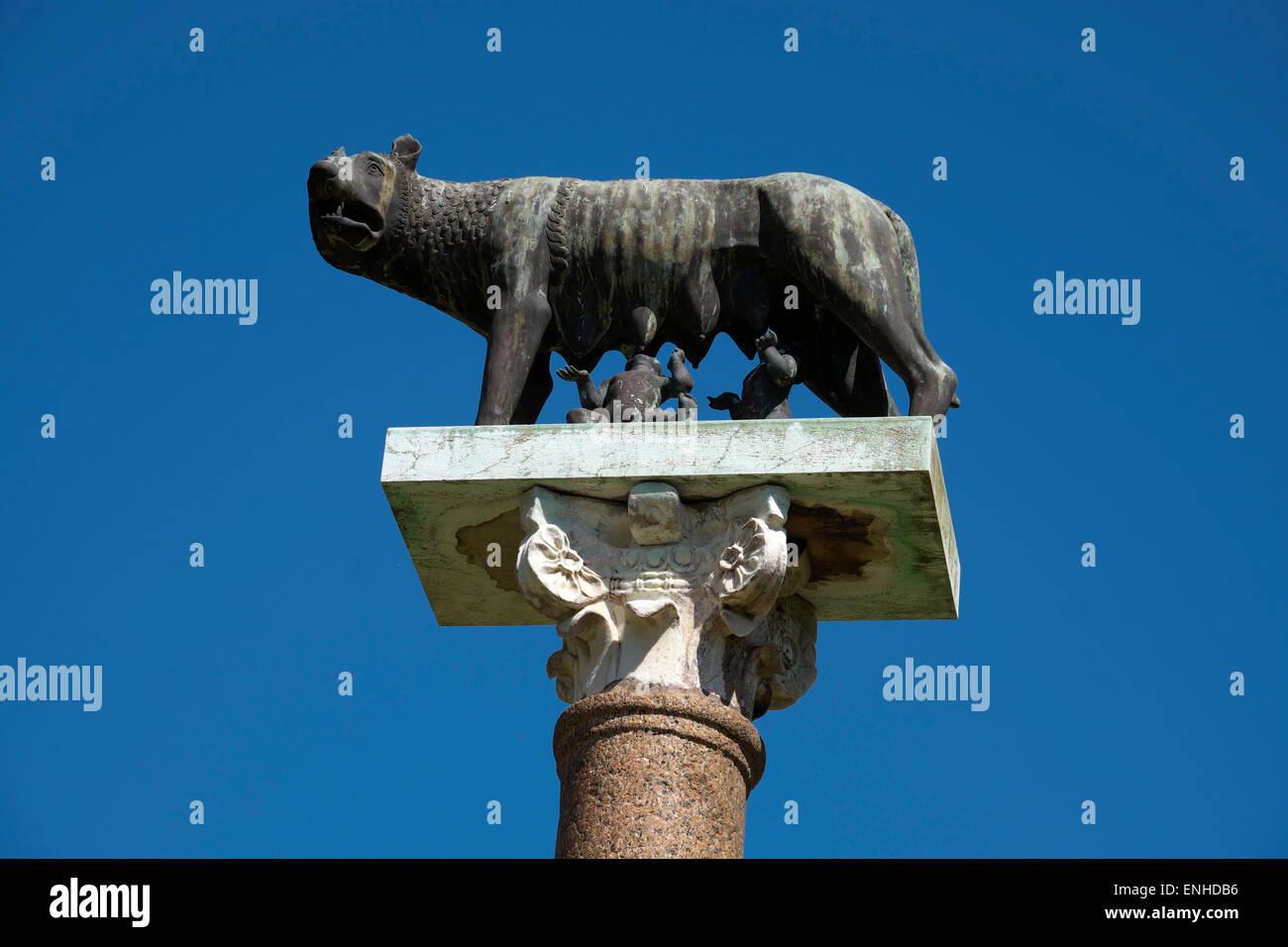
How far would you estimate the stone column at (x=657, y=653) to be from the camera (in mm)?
11320

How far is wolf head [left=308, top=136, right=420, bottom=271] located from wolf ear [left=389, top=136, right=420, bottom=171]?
0.07m

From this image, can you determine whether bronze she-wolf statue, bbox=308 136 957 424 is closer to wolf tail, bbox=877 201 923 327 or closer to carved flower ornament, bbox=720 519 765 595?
wolf tail, bbox=877 201 923 327

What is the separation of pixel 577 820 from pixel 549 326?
9.56ft

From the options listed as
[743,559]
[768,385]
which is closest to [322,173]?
[768,385]

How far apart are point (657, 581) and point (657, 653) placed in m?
0.37

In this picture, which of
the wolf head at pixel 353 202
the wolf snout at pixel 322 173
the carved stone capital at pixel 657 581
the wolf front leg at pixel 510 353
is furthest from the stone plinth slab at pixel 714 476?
the wolf snout at pixel 322 173

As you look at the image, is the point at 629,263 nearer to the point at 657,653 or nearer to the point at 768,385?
the point at 768,385

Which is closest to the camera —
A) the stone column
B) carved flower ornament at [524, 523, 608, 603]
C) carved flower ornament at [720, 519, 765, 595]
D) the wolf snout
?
the stone column

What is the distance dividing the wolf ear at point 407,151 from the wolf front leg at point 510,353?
1.02 meters

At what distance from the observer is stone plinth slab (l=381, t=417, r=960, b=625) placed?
467 inches

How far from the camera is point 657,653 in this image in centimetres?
1177

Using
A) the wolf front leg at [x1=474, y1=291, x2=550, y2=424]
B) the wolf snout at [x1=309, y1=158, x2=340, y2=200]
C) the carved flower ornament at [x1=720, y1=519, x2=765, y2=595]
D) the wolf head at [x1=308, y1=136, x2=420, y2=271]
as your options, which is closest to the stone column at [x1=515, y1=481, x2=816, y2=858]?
the carved flower ornament at [x1=720, y1=519, x2=765, y2=595]
